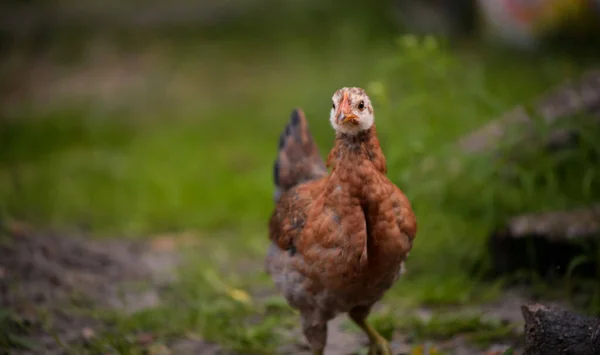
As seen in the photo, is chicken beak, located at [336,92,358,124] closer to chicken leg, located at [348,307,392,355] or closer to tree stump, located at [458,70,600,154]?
chicken leg, located at [348,307,392,355]

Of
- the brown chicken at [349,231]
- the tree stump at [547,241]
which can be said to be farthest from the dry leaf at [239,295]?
the tree stump at [547,241]

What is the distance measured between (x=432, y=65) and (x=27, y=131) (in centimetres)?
428

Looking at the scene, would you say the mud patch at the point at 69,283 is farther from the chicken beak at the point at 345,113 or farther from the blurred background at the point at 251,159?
the chicken beak at the point at 345,113

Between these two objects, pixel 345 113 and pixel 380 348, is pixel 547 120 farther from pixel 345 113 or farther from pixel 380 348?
pixel 345 113

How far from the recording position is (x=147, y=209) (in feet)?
18.6

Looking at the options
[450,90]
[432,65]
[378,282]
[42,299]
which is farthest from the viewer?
[450,90]

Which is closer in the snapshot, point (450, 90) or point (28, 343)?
point (28, 343)

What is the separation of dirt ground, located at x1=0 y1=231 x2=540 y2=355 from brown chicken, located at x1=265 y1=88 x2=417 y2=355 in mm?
523

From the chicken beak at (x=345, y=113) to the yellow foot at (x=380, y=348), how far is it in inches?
41.8

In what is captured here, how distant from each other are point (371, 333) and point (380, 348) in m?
0.08

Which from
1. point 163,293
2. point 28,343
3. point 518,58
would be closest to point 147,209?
point 163,293

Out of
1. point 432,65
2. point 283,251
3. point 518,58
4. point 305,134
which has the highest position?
point 518,58

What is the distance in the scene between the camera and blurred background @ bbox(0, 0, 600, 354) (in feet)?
12.3

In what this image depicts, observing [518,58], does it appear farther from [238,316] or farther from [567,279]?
[238,316]
